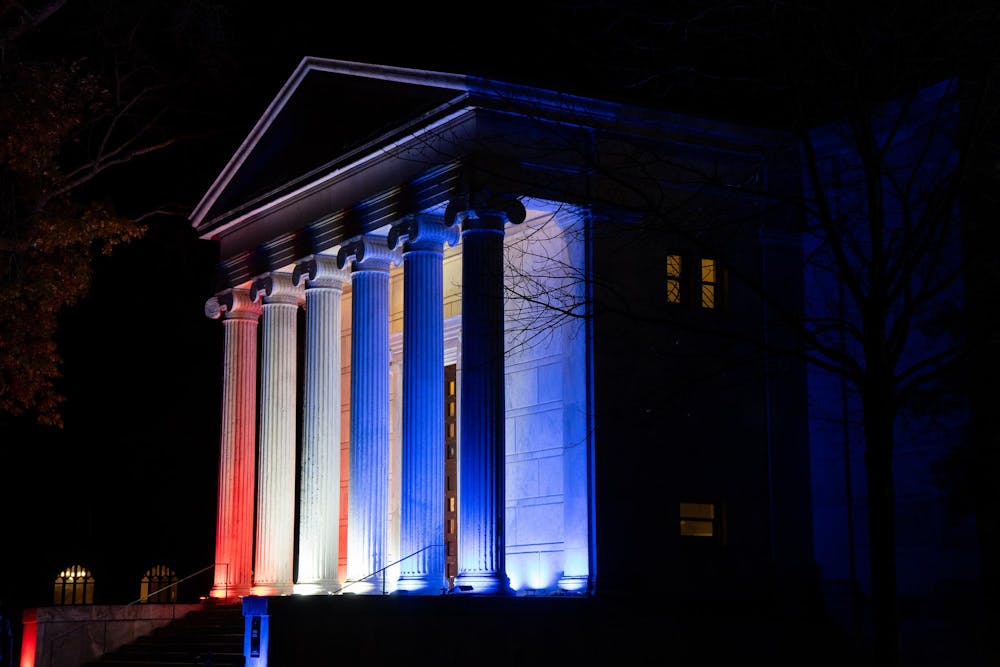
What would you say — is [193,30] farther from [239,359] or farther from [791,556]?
[791,556]

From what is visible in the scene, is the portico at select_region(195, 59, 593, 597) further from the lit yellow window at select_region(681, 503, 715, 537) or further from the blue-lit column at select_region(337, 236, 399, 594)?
the lit yellow window at select_region(681, 503, 715, 537)

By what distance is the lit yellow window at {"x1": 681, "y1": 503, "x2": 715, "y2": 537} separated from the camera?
993 inches

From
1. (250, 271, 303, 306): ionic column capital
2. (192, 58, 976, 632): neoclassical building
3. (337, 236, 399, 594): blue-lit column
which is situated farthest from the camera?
(250, 271, 303, 306): ionic column capital

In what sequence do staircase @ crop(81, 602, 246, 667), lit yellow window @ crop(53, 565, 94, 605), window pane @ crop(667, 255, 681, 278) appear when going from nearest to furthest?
staircase @ crop(81, 602, 246, 667)
window pane @ crop(667, 255, 681, 278)
lit yellow window @ crop(53, 565, 94, 605)

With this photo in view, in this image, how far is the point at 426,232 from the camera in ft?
81.0

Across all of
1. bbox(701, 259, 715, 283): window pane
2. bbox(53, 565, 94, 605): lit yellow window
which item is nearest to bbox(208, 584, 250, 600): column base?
bbox(701, 259, 715, 283): window pane

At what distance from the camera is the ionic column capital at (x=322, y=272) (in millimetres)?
28094

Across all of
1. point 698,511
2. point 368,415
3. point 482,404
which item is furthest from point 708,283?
point 368,415

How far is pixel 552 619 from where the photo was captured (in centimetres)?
2197

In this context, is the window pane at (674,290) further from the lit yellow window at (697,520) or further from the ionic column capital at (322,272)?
the ionic column capital at (322,272)

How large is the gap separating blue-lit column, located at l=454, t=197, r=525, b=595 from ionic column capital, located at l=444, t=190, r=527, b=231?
0.02 metres

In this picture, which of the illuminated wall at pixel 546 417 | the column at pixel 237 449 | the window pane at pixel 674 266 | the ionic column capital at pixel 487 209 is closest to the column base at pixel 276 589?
the column at pixel 237 449

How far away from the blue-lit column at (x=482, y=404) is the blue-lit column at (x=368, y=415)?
8.56 feet

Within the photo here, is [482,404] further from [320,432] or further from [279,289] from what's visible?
[279,289]
